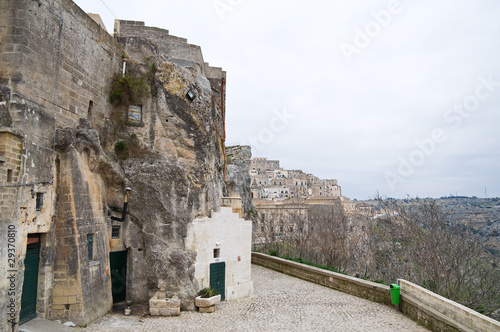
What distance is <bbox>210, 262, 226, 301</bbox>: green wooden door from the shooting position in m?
14.5

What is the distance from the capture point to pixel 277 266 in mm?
23203

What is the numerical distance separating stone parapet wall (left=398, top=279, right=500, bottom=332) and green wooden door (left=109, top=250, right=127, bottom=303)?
426 inches

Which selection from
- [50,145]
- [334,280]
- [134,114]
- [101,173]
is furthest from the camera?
[334,280]

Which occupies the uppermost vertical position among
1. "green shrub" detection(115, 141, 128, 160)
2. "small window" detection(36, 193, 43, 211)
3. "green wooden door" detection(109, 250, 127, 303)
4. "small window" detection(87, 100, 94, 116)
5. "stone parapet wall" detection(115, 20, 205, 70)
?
"stone parapet wall" detection(115, 20, 205, 70)

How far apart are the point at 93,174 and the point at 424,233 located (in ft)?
51.1

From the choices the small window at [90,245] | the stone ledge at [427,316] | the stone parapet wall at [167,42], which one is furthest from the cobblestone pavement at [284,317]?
the stone parapet wall at [167,42]

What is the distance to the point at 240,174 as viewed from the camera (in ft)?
129

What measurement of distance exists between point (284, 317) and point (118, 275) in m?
6.56

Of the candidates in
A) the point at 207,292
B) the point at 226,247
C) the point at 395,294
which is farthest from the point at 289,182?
the point at 207,292

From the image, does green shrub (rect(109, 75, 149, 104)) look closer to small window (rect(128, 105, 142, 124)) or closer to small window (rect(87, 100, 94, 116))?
small window (rect(128, 105, 142, 124))

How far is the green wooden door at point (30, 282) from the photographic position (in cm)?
928

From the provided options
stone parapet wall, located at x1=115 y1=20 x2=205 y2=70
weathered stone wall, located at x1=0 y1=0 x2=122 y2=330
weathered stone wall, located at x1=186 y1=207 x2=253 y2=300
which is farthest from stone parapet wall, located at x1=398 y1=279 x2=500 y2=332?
stone parapet wall, located at x1=115 y1=20 x2=205 y2=70

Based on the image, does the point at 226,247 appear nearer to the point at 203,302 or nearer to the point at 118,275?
the point at 203,302

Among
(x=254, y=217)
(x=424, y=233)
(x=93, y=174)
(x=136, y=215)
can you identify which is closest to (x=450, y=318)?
(x=424, y=233)
